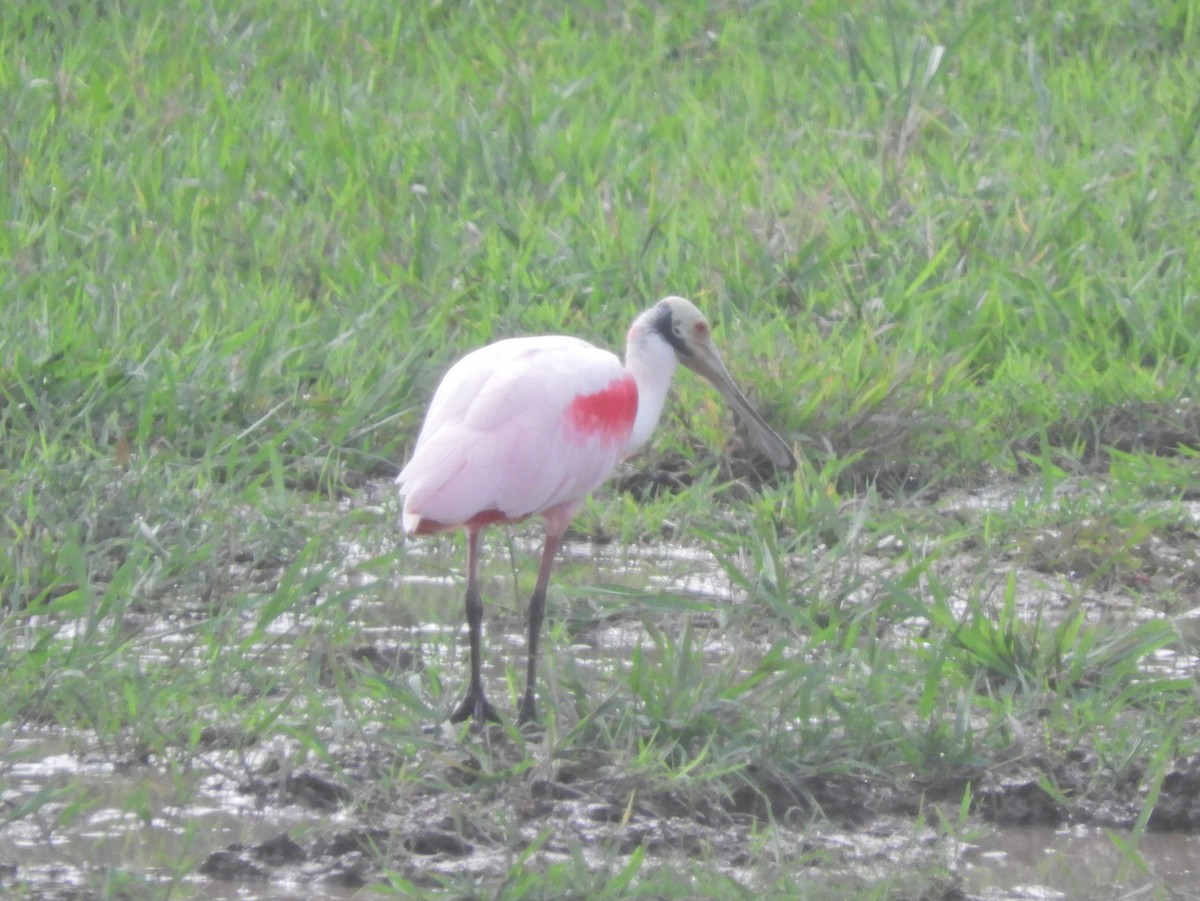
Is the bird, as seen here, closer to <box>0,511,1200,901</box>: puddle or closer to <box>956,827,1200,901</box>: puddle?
<box>0,511,1200,901</box>: puddle

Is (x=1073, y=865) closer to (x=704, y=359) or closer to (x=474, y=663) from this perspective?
(x=474, y=663)

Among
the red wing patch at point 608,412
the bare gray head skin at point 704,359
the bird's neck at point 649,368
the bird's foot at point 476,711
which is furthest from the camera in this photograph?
the bare gray head skin at point 704,359

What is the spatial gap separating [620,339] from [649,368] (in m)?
1.40

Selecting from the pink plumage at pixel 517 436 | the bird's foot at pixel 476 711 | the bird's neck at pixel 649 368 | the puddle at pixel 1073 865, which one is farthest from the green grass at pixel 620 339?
the bird's neck at pixel 649 368

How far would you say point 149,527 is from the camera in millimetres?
4746

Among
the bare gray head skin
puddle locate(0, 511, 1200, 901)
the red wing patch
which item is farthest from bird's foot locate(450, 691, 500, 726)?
the bare gray head skin

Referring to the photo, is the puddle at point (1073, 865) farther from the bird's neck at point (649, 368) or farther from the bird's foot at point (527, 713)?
the bird's neck at point (649, 368)

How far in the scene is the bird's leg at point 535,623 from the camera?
3990 millimetres

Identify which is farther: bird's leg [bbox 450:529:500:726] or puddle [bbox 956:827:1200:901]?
bird's leg [bbox 450:529:500:726]

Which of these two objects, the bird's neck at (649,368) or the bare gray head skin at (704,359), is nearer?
the bird's neck at (649,368)

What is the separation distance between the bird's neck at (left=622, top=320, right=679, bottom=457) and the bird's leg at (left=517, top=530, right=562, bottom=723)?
0.44 m

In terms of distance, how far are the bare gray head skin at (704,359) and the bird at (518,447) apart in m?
0.36

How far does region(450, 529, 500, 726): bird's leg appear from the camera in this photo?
12.9ft

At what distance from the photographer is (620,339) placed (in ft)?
20.4
